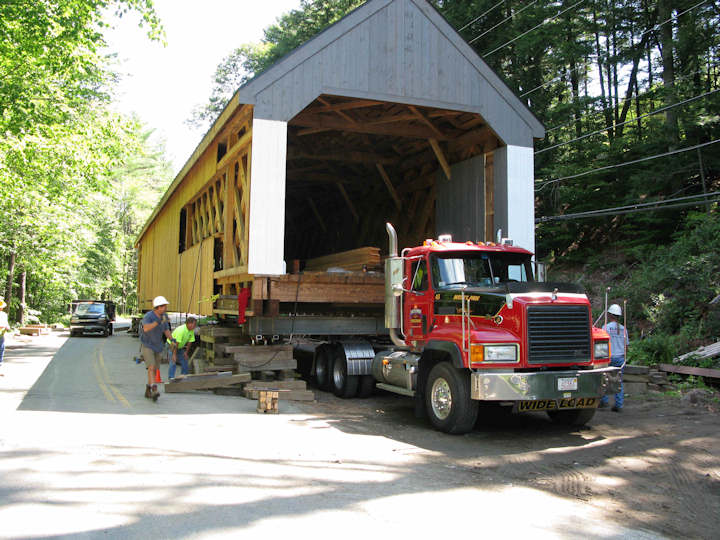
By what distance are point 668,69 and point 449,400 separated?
1948 cm

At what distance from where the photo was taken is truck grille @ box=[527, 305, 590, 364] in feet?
27.7

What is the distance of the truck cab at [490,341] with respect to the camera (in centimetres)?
826

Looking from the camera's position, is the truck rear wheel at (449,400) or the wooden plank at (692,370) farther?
the wooden plank at (692,370)

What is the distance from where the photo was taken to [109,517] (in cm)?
478

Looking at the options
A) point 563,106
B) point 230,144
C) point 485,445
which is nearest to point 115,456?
point 485,445

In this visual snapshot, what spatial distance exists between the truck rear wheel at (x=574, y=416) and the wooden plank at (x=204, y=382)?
5683 mm

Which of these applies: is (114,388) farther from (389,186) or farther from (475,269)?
(389,186)

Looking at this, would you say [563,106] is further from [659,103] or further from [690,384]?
[690,384]

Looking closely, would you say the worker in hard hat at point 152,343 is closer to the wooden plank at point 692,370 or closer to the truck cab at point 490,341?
the truck cab at point 490,341

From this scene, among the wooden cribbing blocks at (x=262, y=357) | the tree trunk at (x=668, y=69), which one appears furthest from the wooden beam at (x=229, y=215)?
the tree trunk at (x=668, y=69)

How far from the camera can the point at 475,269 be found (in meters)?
9.98

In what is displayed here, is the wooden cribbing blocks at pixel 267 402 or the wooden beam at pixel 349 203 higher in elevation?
the wooden beam at pixel 349 203

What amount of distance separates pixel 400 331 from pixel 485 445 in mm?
2863

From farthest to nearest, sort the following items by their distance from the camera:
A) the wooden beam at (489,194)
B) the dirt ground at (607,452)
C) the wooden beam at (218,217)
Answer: the wooden beam at (218,217) < the wooden beam at (489,194) < the dirt ground at (607,452)
